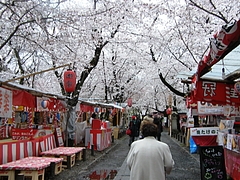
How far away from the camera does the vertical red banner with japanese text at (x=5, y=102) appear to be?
8.55 metres

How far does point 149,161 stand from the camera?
423 centimetres

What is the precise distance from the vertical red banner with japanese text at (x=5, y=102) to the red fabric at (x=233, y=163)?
707 cm

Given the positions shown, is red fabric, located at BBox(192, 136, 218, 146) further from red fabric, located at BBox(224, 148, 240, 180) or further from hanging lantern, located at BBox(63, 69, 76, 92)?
hanging lantern, located at BBox(63, 69, 76, 92)

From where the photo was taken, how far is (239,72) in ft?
23.6

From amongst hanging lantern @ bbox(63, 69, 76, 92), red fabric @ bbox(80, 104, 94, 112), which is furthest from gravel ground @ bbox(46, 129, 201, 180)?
red fabric @ bbox(80, 104, 94, 112)

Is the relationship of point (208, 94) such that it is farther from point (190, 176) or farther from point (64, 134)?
point (64, 134)

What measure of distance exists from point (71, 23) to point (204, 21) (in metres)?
10.1

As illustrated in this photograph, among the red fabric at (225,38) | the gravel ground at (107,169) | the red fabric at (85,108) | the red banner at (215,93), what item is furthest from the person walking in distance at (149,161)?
the red fabric at (85,108)

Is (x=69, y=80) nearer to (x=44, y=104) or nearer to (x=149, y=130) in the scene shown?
(x=44, y=104)

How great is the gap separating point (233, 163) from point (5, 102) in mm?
7245

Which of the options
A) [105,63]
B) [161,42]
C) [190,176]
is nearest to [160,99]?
[105,63]

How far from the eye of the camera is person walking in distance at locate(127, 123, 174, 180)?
13.8 ft

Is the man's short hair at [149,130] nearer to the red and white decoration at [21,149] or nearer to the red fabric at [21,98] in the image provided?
the red and white decoration at [21,149]

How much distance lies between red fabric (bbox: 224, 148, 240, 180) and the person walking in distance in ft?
12.8
